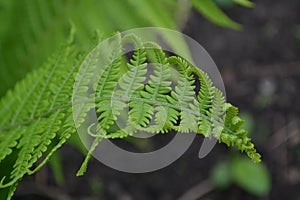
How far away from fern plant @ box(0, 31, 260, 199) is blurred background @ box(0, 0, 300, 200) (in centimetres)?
38

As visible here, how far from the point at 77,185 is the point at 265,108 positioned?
844 millimetres

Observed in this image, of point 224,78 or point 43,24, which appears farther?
point 224,78

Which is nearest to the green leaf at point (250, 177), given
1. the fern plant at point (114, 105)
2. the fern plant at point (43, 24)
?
the fern plant at point (43, 24)

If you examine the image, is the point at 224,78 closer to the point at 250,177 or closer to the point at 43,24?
the point at 250,177

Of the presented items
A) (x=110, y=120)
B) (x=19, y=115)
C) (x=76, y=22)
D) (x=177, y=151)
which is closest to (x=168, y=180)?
(x=177, y=151)

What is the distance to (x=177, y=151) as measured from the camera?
78.2 inches

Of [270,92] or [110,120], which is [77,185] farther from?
[110,120]

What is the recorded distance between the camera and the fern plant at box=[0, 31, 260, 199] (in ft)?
2.30

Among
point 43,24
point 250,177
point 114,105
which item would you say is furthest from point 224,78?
point 114,105

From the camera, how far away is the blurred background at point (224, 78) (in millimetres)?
1478

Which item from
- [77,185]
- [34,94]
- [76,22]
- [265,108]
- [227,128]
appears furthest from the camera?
[265,108]

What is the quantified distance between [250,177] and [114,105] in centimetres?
127

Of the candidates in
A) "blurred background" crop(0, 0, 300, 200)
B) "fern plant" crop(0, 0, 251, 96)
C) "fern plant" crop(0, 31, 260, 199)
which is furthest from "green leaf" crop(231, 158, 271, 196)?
"fern plant" crop(0, 31, 260, 199)

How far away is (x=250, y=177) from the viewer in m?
1.93
